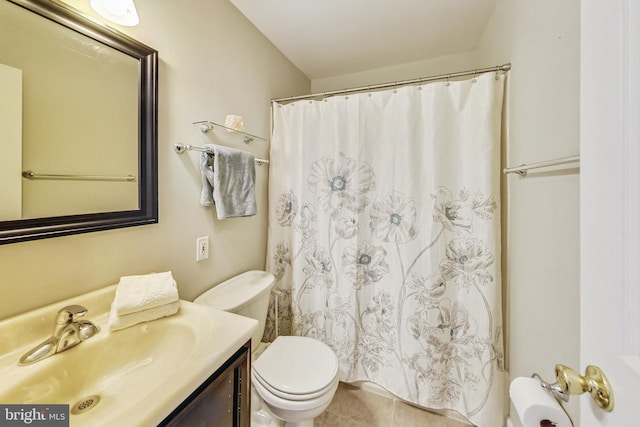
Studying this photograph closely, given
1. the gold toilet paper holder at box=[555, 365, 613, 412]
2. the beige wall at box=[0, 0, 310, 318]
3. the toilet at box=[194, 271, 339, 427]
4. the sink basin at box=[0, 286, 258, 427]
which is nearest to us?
the gold toilet paper holder at box=[555, 365, 613, 412]

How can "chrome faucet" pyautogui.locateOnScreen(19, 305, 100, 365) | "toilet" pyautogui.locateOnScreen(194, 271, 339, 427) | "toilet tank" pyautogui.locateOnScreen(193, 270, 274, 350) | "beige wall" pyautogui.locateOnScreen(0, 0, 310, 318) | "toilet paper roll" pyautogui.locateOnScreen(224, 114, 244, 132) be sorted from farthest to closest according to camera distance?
"toilet paper roll" pyautogui.locateOnScreen(224, 114, 244, 132) < "toilet tank" pyautogui.locateOnScreen(193, 270, 274, 350) < "toilet" pyautogui.locateOnScreen(194, 271, 339, 427) < "beige wall" pyautogui.locateOnScreen(0, 0, 310, 318) < "chrome faucet" pyautogui.locateOnScreen(19, 305, 100, 365)

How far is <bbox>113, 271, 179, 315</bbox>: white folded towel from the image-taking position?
0.81m

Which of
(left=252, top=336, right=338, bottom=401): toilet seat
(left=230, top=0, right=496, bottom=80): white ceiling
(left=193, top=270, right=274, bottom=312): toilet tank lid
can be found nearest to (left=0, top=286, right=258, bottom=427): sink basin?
(left=193, top=270, right=274, bottom=312): toilet tank lid

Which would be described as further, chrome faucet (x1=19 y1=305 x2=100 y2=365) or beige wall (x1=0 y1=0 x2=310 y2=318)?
beige wall (x1=0 y1=0 x2=310 y2=318)

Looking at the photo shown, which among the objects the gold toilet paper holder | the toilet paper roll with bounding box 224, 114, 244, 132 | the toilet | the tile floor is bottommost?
the tile floor

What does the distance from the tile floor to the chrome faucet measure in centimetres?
132

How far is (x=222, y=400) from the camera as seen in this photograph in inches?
28.7

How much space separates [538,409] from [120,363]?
1.26 m

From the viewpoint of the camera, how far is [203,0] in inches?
48.6

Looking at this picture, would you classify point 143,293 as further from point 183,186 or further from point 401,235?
point 401,235

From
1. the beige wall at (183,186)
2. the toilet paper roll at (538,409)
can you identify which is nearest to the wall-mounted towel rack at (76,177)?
the beige wall at (183,186)

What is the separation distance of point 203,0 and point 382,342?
215 centimetres

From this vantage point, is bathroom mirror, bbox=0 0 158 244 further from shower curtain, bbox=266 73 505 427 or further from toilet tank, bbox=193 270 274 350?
shower curtain, bbox=266 73 505 427

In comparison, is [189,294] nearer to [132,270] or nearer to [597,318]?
[132,270]
